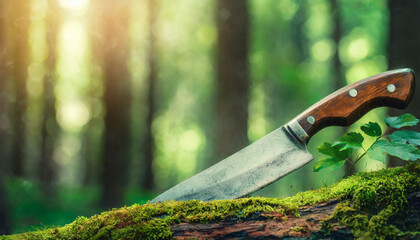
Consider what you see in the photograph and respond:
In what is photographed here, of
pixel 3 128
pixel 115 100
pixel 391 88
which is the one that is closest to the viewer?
pixel 391 88

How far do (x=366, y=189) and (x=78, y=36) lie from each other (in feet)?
17.7

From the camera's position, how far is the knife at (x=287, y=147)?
167 centimetres

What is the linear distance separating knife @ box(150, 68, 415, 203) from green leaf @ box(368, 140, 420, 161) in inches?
9.8

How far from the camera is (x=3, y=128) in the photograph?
3576mm


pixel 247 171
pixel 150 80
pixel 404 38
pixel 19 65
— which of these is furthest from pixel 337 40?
pixel 19 65

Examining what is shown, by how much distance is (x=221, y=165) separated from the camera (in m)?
1.75

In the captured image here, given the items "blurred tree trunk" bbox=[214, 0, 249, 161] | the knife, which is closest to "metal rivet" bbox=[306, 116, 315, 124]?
the knife

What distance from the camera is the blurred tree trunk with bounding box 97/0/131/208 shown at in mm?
4207

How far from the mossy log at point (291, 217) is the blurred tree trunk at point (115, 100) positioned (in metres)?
2.82

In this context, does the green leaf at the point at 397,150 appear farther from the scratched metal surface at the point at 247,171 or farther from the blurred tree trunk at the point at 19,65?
the blurred tree trunk at the point at 19,65

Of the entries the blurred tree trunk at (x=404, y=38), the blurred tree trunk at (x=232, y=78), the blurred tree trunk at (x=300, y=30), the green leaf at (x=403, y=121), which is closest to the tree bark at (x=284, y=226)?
the green leaf at (x=403, y=121)

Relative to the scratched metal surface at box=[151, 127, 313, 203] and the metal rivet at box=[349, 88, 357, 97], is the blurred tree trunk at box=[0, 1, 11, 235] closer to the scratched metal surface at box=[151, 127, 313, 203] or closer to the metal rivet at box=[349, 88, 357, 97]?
the scratched metal surface at box=[151, 127, 313, 203]

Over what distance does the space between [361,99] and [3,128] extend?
4163mm

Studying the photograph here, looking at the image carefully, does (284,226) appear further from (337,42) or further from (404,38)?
(337,42)
